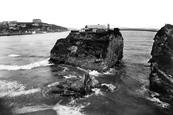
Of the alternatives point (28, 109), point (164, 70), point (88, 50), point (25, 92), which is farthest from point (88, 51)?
point (28, 109)

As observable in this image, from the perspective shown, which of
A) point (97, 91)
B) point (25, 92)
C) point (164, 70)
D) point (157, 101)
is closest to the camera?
point (157, 101)

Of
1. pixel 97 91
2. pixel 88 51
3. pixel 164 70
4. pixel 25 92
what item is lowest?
pixel 97 91

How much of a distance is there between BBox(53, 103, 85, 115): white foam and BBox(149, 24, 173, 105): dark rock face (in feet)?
53.3

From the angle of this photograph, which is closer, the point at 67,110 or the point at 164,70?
the point at 67,110

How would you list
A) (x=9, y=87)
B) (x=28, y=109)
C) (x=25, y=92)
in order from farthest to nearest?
(x=9, y=87), (x=25, y=92), (x=28, y=109)

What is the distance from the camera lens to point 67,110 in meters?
21.3

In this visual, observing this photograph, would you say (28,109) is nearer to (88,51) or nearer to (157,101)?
(157,101)

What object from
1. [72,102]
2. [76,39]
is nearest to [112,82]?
[72,102]

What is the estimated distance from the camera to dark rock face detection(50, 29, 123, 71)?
4280 cm

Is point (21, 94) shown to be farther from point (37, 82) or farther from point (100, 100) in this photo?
point (100, 100)

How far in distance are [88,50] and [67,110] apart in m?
27.3

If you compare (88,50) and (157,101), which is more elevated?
(88,50)

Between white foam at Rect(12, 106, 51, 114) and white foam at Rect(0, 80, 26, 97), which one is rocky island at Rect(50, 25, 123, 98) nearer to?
white foam at Rect(0, 80, 26, 97)

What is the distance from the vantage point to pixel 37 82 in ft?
108
